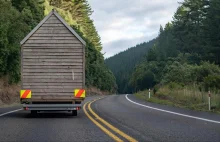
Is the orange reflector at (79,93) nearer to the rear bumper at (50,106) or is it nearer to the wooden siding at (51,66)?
the wooden siding at (51,66)

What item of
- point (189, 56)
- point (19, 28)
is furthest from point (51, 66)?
point (189, 56)

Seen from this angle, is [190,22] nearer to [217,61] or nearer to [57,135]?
[217,61]

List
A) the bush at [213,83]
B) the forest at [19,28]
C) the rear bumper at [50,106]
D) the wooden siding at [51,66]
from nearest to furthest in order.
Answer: the rear bumper at [50,106], the wooden siding at [51,66], the bush at [213,83], the forest at [19,28]

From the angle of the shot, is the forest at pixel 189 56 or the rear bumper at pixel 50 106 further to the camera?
the forest at pixel 189 56

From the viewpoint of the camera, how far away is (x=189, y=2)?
78.4 meters

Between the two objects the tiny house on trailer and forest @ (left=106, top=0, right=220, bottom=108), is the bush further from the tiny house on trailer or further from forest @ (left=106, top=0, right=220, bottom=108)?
the tiny house on trailer

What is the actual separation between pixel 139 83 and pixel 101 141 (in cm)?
9059

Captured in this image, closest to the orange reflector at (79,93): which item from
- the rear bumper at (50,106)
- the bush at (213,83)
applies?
the rear bumper at (50,106)

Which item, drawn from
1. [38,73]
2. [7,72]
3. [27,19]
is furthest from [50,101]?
[27,19]

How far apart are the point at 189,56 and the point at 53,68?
5993 centimetres

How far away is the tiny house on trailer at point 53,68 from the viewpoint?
15.2 meters

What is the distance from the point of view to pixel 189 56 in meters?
72.6

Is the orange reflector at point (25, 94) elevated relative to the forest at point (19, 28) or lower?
lower

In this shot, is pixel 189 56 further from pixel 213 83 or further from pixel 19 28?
pixel 19 28
